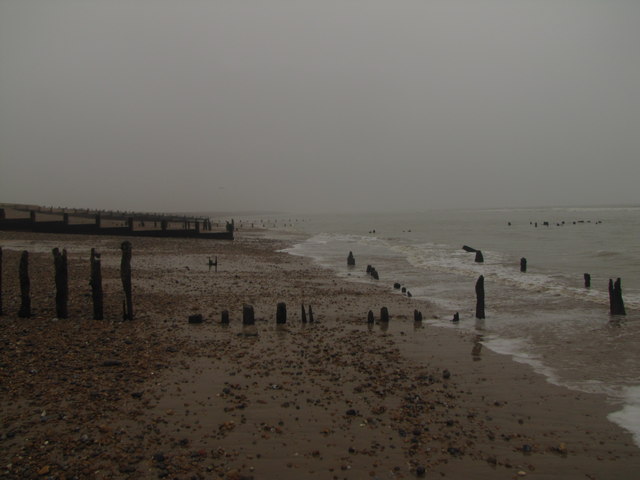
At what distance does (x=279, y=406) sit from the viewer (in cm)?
731

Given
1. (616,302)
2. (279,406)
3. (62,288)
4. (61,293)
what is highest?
(62,288)

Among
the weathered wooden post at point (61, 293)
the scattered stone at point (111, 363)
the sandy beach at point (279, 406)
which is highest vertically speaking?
the weathered wooden post at point (61, 293)

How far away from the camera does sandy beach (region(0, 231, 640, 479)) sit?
5.71 metres

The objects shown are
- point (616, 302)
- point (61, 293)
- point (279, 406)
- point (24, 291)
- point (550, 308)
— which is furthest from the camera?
point (550, 308)

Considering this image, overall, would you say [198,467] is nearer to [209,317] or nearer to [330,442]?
[330,442]

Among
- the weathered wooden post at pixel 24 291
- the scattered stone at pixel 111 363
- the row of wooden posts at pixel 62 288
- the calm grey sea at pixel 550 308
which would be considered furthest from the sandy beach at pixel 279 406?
the calm grey sea at pixel 550 308

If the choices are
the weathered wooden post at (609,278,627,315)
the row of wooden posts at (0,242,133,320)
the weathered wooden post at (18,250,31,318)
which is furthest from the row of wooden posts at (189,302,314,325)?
the weathered wooden post at (609,278,627,315)

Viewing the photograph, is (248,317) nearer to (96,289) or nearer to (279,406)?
(96,289)

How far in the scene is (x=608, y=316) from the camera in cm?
1514

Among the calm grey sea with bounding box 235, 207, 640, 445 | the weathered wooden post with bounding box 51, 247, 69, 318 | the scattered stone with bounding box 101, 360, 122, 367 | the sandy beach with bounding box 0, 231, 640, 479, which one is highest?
the weathered wooden post with bounding box 51, 247, 69, 318

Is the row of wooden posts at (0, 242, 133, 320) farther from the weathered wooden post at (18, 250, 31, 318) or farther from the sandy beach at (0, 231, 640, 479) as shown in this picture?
the sandy beach at (0, 231, 640, 479)

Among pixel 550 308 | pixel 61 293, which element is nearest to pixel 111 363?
pixel 61 293

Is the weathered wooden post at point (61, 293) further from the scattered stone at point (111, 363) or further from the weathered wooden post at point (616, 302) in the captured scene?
the weathered wooden post at point (616, 302)

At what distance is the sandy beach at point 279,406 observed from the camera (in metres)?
5.71
